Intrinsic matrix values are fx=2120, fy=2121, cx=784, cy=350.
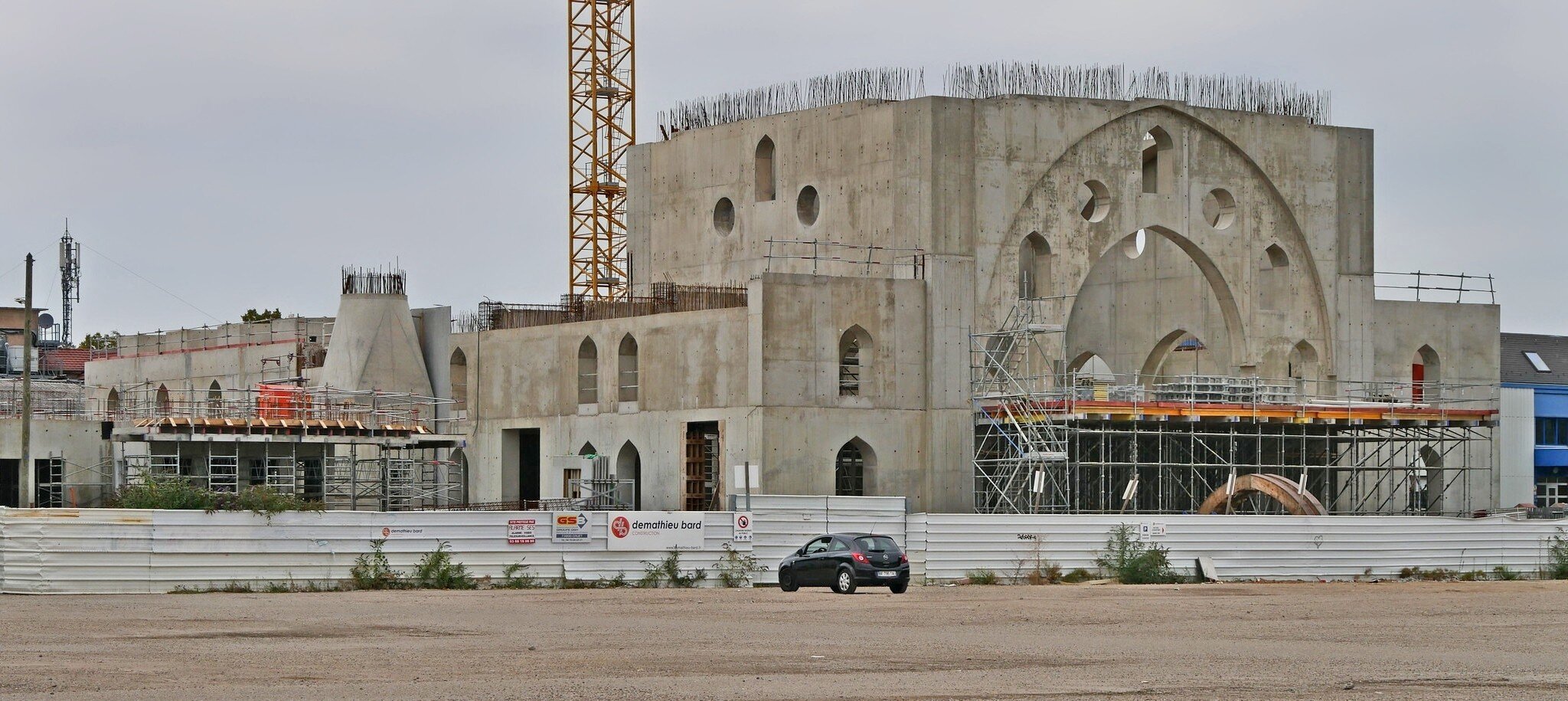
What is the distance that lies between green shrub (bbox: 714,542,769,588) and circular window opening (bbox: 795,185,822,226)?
674 inches

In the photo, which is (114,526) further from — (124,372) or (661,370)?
(124,372)

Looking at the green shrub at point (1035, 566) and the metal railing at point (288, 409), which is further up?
the metal railing at point (288, 409)

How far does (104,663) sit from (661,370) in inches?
1281

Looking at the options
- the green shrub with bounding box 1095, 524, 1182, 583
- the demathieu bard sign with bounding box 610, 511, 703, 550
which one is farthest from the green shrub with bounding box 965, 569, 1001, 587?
the demathieu bard sign with bounding box 610, 511, 703, 550

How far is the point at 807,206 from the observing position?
182 ft

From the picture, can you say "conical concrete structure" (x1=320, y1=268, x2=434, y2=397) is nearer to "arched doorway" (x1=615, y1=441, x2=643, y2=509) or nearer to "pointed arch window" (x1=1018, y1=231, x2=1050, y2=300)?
"arched doorway" (x1=615, y1=441, x2=643, y2=509)

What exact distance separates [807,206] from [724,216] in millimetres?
3272

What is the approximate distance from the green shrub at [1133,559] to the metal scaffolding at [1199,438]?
24.2ft

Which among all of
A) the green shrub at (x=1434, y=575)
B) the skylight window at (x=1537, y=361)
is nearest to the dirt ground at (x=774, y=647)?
the green shrub at (x=1434, y=575)

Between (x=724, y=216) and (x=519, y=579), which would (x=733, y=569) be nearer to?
(x=519, y=579)

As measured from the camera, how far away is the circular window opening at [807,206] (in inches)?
2167

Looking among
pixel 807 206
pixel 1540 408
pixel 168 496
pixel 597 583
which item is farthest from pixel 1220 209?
pixel 168 496

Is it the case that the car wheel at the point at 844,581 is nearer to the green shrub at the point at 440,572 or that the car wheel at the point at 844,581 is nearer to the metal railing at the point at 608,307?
the green shrub at the point at 440,572

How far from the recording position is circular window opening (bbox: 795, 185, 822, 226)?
5503 cm
